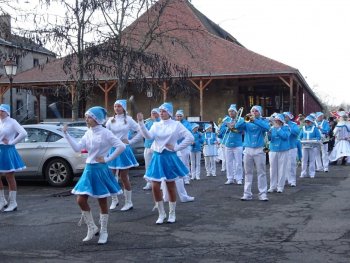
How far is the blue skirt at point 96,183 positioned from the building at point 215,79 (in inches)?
861

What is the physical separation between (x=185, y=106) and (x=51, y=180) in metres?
24.0

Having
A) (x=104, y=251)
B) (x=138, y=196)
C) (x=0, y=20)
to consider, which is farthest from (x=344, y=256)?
(x=0, y=20)

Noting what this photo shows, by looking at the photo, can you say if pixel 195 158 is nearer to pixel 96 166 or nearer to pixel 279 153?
pixel 279 153

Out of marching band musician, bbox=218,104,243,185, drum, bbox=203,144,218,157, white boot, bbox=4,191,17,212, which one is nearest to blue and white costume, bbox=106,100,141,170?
white boot, bbox=4,191,17,212

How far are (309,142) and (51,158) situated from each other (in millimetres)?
7284

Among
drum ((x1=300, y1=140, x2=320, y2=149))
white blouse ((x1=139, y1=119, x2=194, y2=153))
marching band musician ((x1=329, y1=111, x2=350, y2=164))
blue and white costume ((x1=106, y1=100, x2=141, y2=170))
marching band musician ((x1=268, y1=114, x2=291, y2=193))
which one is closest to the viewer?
white blouse ((x1=139, y1=119, x2=194, y2=153))

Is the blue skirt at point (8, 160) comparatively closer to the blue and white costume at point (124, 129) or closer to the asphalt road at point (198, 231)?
the asphalt road at point (198, 231)

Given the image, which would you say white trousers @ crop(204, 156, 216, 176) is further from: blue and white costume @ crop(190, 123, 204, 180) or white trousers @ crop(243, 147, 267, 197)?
white trousers @ crop(243, 147, 267, 197)

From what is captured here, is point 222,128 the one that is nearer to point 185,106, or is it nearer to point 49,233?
point 49,233

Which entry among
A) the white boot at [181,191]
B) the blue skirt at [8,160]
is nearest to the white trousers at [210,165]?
the white boot at [181,191]

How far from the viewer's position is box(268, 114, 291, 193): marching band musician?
40.2 feet

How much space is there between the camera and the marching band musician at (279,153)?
12.3m

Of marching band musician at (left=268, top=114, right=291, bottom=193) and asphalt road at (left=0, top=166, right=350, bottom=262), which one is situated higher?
marching band musician at (left=268, top=114, right=291, bottom=193)

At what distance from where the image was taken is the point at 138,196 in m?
11.9
